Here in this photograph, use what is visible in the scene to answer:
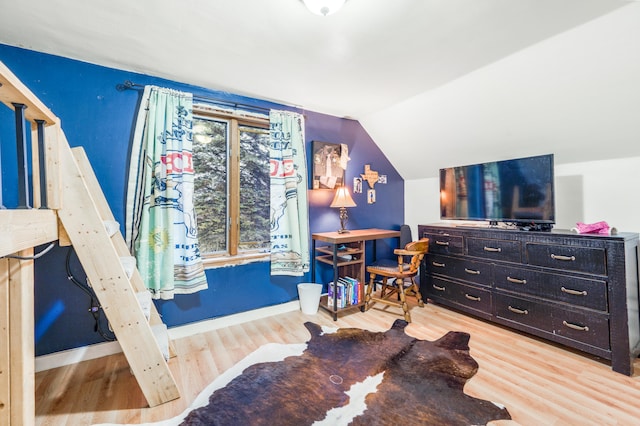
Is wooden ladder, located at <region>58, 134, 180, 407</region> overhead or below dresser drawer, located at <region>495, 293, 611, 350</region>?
overhead

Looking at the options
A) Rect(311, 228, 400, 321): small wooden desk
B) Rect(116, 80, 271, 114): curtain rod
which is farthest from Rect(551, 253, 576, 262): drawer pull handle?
Rect(116, 80, 271, 114): curtain rod

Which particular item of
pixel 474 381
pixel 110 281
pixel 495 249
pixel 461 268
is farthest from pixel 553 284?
pixel 110 281

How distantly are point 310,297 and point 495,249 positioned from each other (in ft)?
5.80

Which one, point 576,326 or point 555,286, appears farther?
point 555,286

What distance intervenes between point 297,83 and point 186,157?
3.72 feet

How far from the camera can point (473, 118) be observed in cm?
259

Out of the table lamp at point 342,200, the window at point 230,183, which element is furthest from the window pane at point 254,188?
the table lamp at point 342,200

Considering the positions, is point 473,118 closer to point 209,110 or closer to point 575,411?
point 575,411

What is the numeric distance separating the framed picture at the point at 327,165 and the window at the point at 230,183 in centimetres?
54

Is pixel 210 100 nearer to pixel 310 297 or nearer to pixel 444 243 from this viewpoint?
pixel 310 297

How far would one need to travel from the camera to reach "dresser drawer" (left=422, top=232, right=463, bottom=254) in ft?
8.89

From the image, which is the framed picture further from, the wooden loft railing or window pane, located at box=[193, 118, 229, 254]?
the wooden loft railing

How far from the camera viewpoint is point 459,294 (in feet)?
8.84

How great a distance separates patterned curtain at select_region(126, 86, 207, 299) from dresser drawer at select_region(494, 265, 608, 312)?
2.61 meters
